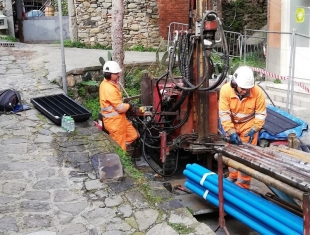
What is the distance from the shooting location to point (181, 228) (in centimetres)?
439

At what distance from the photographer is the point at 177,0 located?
1589 cm

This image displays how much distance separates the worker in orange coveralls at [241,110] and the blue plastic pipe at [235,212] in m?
0.64

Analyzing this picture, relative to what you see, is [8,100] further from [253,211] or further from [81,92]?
[253,211]

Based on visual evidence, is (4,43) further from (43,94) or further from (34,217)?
(34,217)

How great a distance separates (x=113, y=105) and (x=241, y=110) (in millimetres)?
2097

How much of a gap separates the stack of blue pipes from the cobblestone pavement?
66 cm

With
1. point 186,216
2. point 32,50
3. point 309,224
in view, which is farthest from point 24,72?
point 309,224

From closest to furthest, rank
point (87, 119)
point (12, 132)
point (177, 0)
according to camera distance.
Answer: point (12, 132) < point (87, 119) < point (177, 0)

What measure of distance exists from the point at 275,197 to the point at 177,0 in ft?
38.6

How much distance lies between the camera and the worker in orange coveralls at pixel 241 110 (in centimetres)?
614

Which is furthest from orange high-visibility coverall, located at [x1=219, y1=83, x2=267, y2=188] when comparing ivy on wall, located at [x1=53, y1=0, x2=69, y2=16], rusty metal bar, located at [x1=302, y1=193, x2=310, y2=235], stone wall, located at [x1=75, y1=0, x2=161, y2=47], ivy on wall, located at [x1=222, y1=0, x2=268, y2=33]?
ivy on wall, located at [x1=53, y1=0, x2=69, y2=16]

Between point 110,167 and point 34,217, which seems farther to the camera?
point 110,167

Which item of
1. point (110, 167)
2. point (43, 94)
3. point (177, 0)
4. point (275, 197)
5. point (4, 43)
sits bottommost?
point (275, 197)

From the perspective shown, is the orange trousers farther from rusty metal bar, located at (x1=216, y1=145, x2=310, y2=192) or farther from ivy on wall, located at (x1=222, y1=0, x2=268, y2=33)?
ivy on wall, located at (x1=222, y1=0, x2=268, y2=33)
